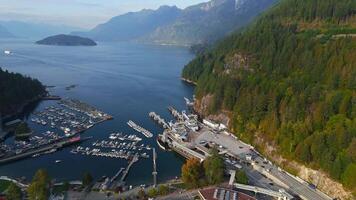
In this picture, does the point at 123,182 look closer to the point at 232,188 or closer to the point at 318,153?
the point at 232,188

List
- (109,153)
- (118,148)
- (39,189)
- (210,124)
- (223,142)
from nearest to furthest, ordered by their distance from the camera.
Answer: (39,189)
(109,153)
(118,148)
(223,142)
(210,124)

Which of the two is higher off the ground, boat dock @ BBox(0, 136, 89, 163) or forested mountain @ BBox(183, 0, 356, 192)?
forested mountain @ BBox(183, 0, 356, 192)

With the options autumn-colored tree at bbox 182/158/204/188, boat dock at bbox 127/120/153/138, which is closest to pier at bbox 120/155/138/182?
autumn-colored tree at bbox 182/158/204/188

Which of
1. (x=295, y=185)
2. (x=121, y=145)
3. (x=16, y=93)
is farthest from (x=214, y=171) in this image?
(x=16, y=93)

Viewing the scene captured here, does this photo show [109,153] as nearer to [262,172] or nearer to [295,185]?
[262,172]

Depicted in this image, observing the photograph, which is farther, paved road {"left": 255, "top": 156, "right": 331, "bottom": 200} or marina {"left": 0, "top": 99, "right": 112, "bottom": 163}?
marina {"left": 0, "top": 99, "right": 112, "bottom": 163}

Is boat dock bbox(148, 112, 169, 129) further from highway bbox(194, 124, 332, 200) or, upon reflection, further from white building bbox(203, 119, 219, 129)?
highway bbox(194, 124, 332, 200)
